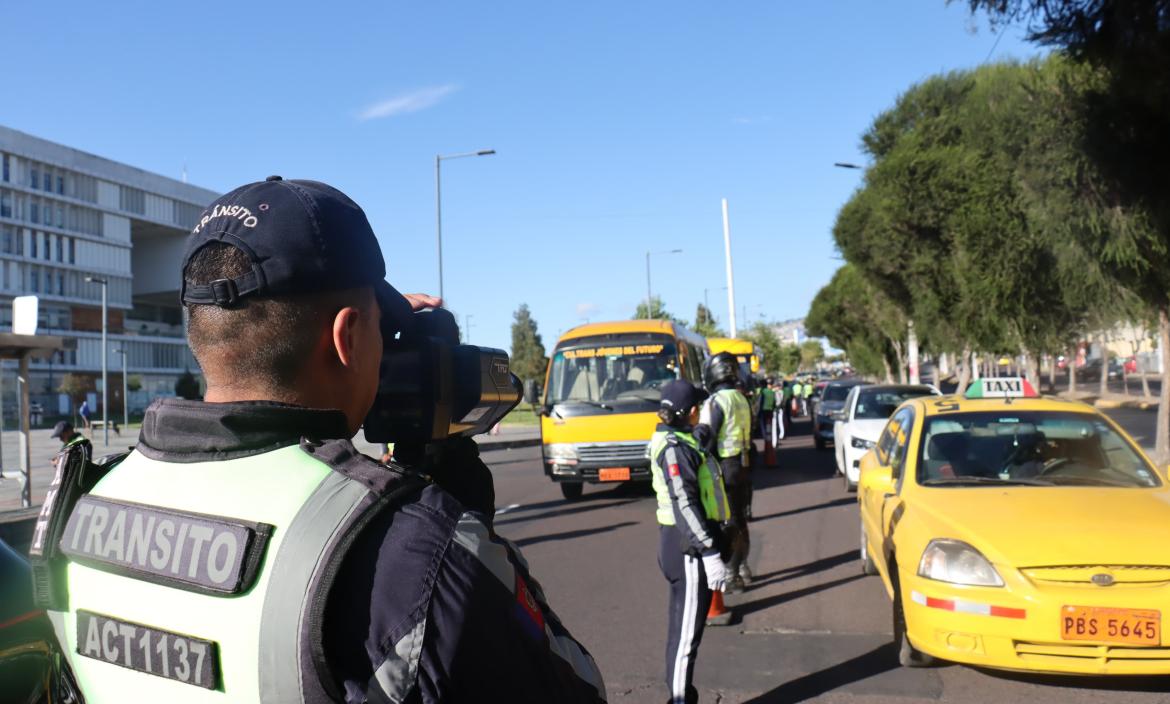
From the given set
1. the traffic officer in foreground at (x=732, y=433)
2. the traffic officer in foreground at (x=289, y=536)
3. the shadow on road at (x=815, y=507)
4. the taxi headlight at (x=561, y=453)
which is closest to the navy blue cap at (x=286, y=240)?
the traffic officer in foreground at (x=289, y=536)

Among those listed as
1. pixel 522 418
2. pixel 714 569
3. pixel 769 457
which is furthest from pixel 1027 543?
pixel 522 418

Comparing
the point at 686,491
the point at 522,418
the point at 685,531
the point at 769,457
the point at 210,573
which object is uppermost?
the point at 210,573

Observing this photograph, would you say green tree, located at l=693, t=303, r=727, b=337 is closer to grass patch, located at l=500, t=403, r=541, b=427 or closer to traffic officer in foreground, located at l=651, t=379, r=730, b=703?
grass patch, located at l=500, t=403, r=541, b=427

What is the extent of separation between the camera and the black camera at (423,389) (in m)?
1.53

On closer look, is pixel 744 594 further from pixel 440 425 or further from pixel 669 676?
pixel 440 425

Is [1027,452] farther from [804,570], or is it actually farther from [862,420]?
[862,420]

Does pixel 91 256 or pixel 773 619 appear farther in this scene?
pixel 91 256

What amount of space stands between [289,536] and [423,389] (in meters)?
0.42

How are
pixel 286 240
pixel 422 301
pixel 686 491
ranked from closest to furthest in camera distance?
pixel 286 240, pixel 422 301, pixel 686 491

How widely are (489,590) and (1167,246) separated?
1573 cm

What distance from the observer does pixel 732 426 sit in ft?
28.1

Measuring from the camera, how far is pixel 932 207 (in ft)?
72.1

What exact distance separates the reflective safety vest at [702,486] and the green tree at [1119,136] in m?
10.0

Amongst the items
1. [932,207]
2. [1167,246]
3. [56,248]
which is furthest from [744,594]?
[56,248]
